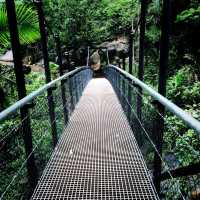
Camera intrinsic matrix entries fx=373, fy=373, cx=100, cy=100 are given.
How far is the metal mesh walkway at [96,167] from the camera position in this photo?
2500 millimetres

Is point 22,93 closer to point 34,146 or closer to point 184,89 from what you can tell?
point 34,146

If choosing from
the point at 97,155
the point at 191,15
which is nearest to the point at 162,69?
the point at 97,155

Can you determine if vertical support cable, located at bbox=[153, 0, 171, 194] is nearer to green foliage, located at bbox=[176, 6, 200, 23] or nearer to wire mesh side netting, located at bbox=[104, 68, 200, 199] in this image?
wire mesh side netting, located at bbox=[104, 68, 200, 199]

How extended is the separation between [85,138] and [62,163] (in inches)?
32.7

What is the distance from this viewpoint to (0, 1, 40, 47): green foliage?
409cm

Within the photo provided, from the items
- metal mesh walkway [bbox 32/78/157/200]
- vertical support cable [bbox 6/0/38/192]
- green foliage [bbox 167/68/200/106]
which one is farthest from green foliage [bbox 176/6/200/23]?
vertical support cable [bbox 6/0/38/192]

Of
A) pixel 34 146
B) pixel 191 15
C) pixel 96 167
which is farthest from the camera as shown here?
pixel 191 15

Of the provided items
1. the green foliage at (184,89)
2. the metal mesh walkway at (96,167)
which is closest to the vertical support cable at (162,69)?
the metal mesh walkway at (96,167)

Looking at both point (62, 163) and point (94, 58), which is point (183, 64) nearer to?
point (62, 163)

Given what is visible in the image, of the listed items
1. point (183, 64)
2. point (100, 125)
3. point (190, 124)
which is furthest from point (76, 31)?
point (190, 124)

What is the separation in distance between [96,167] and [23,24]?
2.17 m

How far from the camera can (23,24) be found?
14.3ft

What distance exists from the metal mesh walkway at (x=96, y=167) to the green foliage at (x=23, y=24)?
1.21 metres

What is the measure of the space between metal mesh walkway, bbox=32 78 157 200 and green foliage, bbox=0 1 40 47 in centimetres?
121
